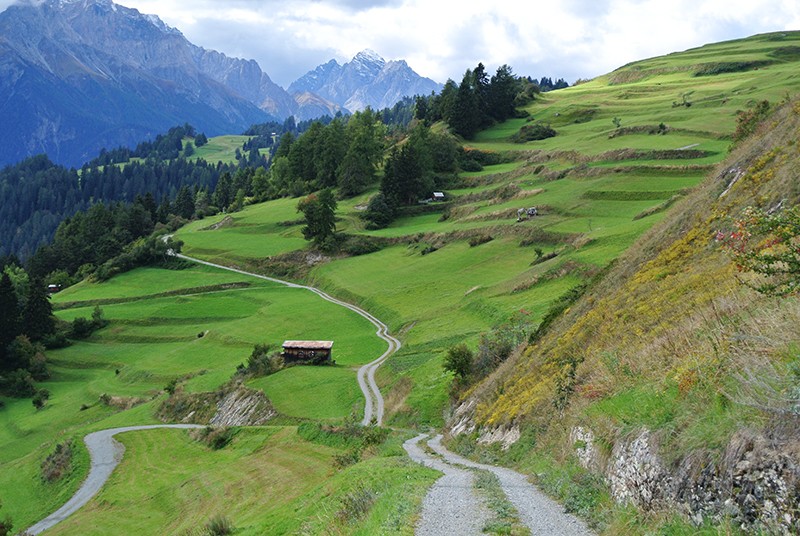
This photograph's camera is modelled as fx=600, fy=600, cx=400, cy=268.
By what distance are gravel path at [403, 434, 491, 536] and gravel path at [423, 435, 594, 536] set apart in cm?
82

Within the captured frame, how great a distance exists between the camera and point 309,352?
6075 cm

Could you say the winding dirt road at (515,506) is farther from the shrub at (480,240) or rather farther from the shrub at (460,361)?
the shrub at (480,240)

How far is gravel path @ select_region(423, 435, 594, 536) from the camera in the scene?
11.5 m

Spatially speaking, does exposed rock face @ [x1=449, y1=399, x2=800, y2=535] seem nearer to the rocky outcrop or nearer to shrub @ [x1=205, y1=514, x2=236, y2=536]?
the rocky outcrop

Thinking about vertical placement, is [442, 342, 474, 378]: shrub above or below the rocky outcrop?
below

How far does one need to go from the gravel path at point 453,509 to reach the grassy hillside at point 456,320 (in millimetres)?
493

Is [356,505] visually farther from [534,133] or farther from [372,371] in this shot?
[534,133]

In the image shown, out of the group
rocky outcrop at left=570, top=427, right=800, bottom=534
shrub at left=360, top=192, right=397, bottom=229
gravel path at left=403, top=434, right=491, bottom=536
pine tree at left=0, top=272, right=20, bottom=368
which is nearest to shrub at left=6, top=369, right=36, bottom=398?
pine tree at left=0, top=272, right=20, bottom=368

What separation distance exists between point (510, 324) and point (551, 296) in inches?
327

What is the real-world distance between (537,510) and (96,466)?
155 feet

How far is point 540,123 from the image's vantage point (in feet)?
497

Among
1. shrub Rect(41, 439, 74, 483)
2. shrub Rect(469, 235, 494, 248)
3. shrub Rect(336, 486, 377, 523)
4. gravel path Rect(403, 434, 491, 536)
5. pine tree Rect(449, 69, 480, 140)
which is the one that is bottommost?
shrub Rect(41, 439, 74, 483)

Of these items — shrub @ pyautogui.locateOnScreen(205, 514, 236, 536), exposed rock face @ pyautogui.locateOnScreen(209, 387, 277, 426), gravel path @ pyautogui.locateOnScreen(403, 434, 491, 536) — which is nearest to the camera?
gravel path @ pyautogui.locateOnScreen(403, 434, 491, 536)

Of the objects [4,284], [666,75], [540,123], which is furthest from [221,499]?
[666,75]
